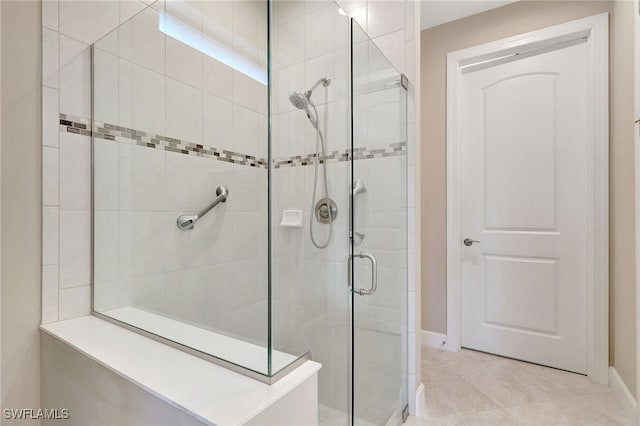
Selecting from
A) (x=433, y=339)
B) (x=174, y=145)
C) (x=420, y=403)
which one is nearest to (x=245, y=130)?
(x=174, y=145)

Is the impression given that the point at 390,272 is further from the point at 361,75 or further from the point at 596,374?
the point at 596,374

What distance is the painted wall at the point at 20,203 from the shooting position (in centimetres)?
107

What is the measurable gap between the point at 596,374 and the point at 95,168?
305 centimetres

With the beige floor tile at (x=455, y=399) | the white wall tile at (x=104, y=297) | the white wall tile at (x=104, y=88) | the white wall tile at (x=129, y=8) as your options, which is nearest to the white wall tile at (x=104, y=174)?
the white wall tile at (x=104, y=88)

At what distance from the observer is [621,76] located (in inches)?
71.6

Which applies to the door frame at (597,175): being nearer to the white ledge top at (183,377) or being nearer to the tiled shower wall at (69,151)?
the tiled shower wall at (69,151)

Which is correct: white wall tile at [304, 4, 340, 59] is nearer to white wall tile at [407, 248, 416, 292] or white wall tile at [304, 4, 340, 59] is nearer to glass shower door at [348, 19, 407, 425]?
glass shower door at [348, 19, 407, 425]

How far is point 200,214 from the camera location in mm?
1622

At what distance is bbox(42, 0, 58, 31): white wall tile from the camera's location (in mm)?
1155

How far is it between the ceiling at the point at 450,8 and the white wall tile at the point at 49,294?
2.76 metres

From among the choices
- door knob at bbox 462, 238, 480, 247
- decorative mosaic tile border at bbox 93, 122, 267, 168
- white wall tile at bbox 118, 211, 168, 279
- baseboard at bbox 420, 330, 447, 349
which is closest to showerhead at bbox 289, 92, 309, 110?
decorative mosaic tile border at bbox 93, 122, 267, 168

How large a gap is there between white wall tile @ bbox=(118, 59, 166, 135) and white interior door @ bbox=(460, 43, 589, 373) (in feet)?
7.12

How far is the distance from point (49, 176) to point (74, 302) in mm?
501

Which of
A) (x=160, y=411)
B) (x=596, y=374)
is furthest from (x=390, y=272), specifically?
(x=596, y=374)
